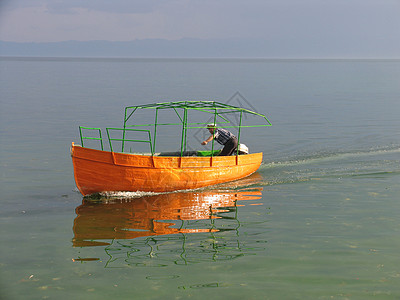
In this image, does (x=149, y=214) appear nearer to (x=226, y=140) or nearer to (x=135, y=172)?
(x=135, y=172)

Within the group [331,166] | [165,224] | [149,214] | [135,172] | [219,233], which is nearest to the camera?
[219,233]

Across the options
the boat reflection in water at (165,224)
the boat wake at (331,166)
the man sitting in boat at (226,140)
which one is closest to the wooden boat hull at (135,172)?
the boat reflection in water at (165,224)

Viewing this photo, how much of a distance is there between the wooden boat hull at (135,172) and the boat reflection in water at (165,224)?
14.6 inches

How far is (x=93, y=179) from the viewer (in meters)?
16.6

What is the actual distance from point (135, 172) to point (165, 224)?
3.15m

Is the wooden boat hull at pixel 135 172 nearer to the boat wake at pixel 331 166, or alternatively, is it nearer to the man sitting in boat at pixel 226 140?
the man sitting in boat at pixel 226 140

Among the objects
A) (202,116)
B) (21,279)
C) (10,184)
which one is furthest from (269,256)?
(202,116)

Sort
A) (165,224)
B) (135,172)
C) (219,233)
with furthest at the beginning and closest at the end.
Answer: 1. (135,172)
2. (165,224)
3. (219,233)


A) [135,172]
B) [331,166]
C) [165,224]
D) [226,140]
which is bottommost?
[165,224]

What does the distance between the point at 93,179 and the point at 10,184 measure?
3.90 m

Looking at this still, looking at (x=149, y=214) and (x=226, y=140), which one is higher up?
(x=226, y=140)

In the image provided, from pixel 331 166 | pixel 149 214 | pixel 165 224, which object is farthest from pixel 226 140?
pixel 165 224

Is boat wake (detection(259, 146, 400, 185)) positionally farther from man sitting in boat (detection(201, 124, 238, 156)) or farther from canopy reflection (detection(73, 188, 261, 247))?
canopy reflection (detection(73, 188, 261, 247))

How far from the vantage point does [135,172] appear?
16750 mm
